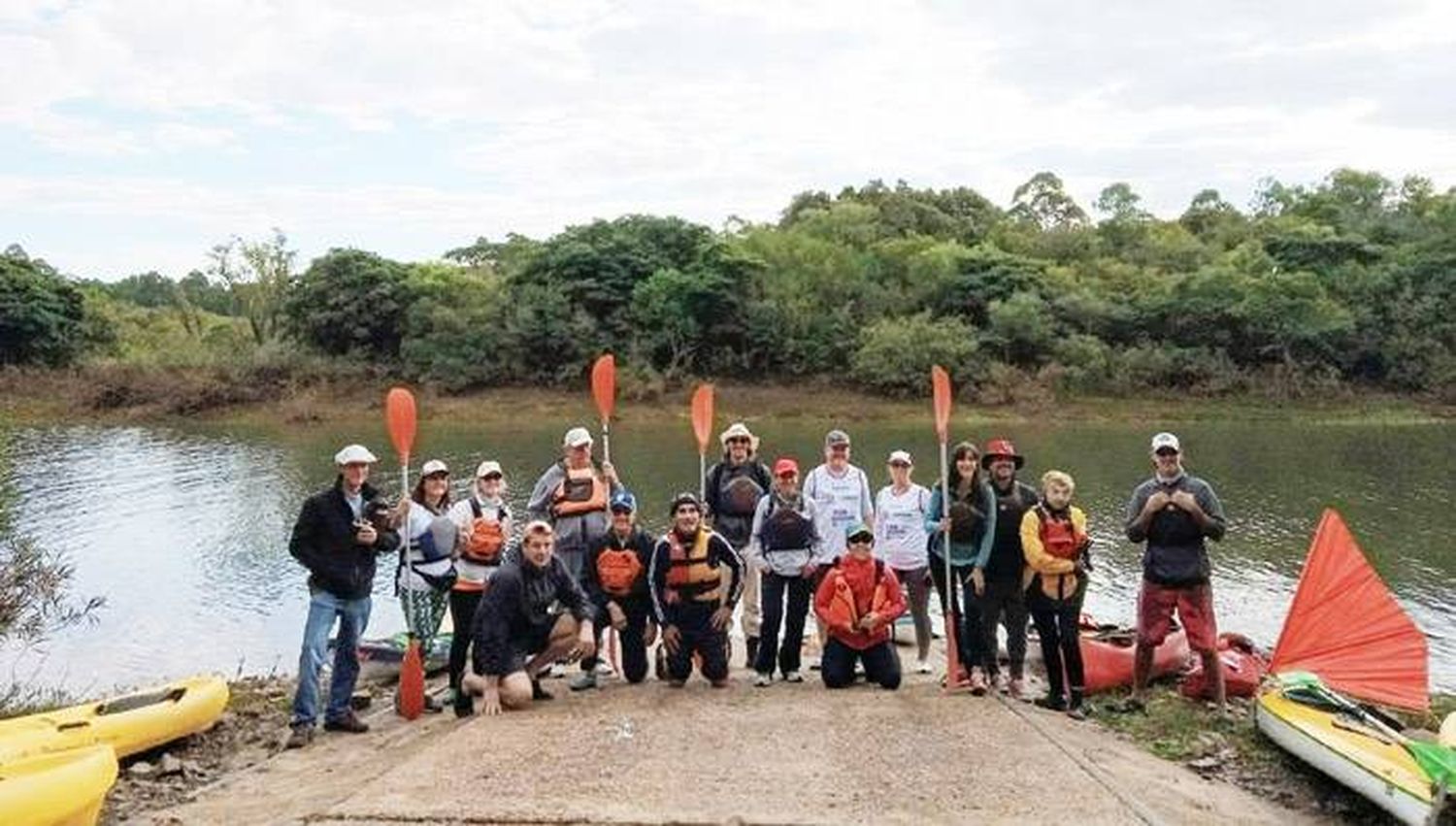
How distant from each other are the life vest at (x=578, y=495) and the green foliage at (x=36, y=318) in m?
44.3

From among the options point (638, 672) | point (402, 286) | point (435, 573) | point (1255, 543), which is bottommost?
point (1255, 543)

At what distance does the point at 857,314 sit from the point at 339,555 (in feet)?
131

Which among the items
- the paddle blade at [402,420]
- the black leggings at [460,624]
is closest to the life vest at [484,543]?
the black leggings at [460,624]

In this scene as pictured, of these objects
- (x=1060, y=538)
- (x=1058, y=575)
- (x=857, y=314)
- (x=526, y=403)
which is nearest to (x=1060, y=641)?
(x=1058, y=575)

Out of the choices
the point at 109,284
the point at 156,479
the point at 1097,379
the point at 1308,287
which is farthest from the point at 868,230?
the point at 109,284

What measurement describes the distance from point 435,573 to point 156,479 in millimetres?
22034

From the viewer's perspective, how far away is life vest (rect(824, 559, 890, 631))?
7.73m

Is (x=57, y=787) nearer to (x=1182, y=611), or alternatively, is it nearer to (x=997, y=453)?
(x=997, y=453)

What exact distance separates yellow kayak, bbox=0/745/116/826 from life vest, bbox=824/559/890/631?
4200 millimetres

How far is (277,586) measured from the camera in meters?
16.2

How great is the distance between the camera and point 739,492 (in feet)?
27.3

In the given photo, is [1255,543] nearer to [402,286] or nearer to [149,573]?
[149,573]

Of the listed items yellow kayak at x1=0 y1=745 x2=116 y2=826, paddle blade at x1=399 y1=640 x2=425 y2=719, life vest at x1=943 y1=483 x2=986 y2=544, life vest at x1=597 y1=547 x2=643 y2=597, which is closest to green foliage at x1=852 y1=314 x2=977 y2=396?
life vest at x1=943 y1=483 x2=986 y2=544

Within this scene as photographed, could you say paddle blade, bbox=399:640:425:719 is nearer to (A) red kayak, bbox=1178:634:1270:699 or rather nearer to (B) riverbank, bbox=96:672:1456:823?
(B) riverbank, bbox=96:672:1456:823
